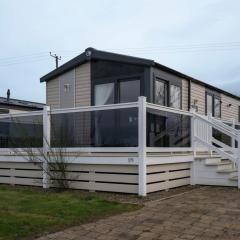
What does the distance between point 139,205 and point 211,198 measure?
161 cm

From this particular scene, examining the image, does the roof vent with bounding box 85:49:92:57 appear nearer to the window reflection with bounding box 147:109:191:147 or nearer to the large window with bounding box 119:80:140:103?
the large window with bounding box 119:80:140:103

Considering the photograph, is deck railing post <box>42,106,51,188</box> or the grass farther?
deck railing post <box>42,106,51,188</box>

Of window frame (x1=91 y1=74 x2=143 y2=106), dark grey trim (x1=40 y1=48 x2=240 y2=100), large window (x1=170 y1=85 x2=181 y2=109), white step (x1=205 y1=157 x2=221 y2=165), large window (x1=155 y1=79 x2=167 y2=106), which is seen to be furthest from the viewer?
large window (x1=170 y1=85 x2=181 y2=109)

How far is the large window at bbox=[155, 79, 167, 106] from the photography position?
39.2 feet

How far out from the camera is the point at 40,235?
5.55 m

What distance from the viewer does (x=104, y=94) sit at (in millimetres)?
12703

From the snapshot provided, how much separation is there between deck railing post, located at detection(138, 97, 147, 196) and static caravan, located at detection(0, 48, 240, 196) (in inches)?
0.8

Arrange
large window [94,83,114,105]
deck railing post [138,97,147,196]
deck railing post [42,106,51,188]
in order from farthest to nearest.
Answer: large window [94,83,114,105], deck railing post [42,106,51,188], deck railing post [138,97,147,196]

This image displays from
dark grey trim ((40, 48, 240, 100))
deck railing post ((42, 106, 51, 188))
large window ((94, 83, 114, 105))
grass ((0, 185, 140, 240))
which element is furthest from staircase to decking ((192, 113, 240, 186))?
deck railing post ((42, 106, 51, 188))

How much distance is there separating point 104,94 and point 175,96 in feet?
6.84

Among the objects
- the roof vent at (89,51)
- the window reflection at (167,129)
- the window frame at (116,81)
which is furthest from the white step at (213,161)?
the roof vent at (89,51)

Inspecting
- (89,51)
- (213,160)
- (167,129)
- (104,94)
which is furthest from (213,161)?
(89,51)

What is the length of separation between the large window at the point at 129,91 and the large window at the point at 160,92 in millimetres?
524

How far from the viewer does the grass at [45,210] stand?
19.1 feet
